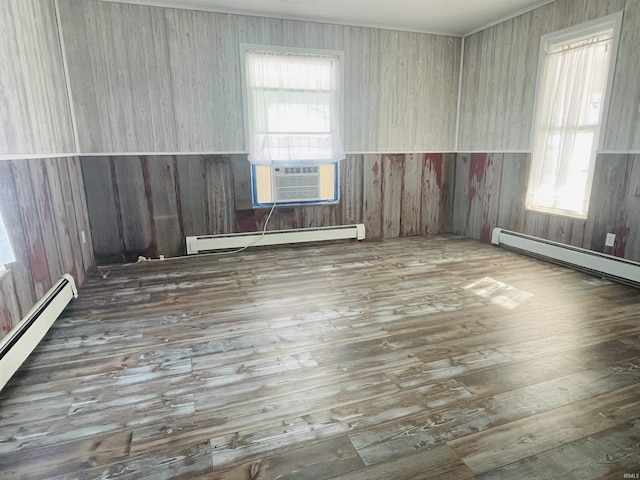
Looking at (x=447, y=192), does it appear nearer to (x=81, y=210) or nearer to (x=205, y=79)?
(x=205, y=79)

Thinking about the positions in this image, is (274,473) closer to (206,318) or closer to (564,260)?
(206,318)

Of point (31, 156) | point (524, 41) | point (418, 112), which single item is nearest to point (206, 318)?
point (31, 156)

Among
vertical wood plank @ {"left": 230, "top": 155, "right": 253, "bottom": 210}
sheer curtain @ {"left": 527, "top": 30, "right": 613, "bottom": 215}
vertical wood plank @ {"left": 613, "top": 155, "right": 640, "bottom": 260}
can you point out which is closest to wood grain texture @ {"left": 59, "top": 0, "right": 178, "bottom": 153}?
vertical wood plank @ {"left": 230, "top": 155, "right": 253, "bottom": 210}

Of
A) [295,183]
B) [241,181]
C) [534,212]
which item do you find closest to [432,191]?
[534,212]

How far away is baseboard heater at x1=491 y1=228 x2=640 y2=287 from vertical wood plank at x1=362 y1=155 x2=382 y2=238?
4.79 ft

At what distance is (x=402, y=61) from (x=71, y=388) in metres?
4.63

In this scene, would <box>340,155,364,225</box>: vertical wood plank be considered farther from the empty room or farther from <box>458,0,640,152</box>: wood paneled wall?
<box>458,0,640,152</box>: wood paneled wall

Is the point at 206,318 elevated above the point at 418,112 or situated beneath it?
situated beneath

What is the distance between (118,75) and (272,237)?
2293mm

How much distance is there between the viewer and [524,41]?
12.8 ft

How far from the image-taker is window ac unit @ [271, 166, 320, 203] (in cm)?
430

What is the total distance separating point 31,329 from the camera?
207 cm

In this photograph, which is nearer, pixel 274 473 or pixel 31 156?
pixel 274 473

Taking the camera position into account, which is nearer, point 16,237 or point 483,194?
point 16,237
